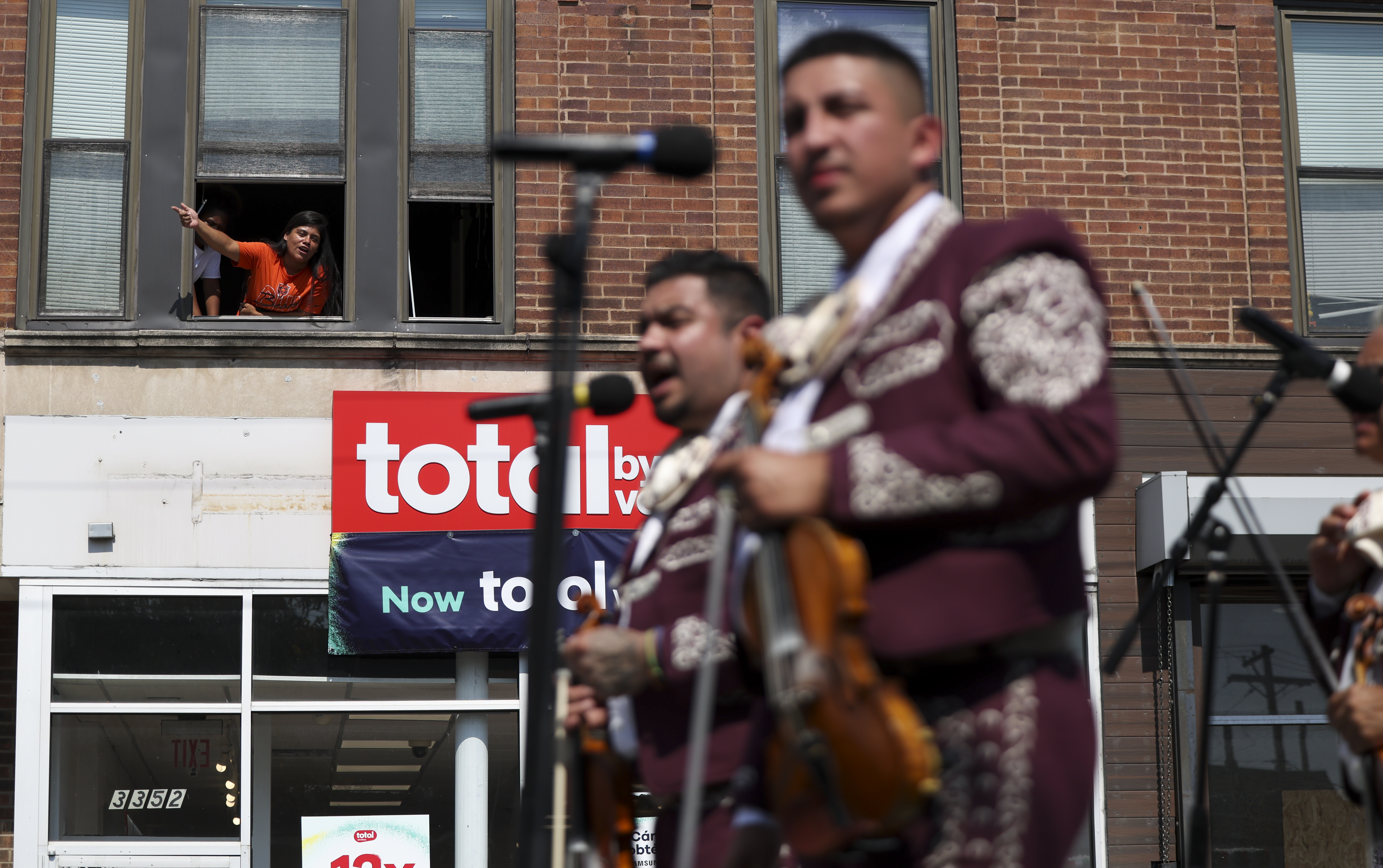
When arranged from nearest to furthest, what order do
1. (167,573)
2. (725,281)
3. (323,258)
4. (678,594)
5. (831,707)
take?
(831,707) < (678,594) < (725,281) < (167,573) < (323,258)

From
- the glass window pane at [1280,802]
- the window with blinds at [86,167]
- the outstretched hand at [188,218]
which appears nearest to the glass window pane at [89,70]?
the window with blinds at [86,167]

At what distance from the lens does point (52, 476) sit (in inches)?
350


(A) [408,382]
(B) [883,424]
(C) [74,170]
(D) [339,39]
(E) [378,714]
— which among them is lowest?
(E) [378,714]

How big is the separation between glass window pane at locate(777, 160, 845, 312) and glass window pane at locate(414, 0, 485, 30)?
7.06ft

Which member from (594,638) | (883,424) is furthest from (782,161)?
(883,424)

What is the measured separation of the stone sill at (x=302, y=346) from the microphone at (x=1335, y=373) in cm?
518

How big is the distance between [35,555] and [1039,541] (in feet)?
25.8

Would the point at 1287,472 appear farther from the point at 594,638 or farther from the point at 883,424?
the point at 883,424

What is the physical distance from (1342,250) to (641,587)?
8178mm

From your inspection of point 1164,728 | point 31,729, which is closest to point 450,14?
point 31,729

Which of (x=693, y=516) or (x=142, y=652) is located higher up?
(x=693, y=516)

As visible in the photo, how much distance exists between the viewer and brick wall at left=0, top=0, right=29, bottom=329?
920cm

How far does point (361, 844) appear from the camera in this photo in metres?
8.91

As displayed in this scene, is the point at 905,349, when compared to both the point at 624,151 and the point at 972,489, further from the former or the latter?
the point at 624,151
